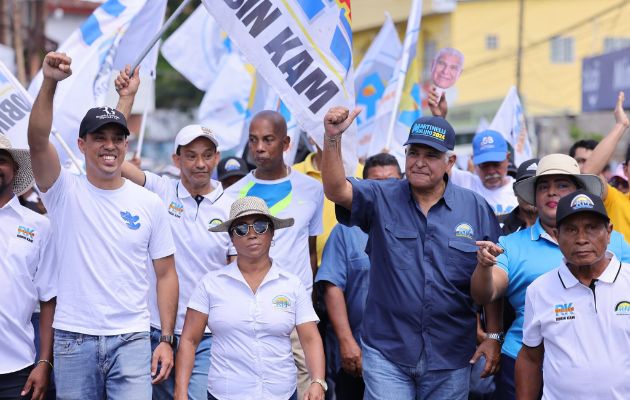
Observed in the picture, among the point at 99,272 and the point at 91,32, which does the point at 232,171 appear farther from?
the point at 99,272

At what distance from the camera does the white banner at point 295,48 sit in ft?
20.2

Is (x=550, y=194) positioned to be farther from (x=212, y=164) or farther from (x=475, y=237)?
(x=212, y=164)

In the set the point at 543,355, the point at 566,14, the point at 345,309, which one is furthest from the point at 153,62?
the point at 566,14

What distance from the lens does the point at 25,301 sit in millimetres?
5547

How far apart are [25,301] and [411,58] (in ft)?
17.5

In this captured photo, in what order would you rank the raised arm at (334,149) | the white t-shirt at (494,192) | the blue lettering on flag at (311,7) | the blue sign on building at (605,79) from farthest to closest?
1. the blue sign on building at (605,79)
2. the white t-shirt at (494,192)
3. the blue lettering on flag at (311,7)
4. the raised arm at (334,149)

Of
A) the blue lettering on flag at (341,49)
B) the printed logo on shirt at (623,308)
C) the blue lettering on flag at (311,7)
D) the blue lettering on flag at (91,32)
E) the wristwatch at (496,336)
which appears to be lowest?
the wristwatch at (496,336)

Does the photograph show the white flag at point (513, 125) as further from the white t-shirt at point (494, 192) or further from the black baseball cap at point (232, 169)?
the black baseball cap at point (232, 169)

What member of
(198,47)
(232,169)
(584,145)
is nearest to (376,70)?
(198,47)

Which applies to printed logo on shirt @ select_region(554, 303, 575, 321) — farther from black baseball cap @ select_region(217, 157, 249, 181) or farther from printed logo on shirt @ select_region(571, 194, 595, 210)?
black baseball cap @ select_region(217, 157, 249, 181)

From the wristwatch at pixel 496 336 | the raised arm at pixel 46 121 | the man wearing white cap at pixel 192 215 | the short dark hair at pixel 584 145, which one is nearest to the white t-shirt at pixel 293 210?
the man wearing white cap at pixel 192 215

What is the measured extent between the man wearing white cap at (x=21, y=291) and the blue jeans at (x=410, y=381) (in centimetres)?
187

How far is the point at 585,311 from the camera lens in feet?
15.9

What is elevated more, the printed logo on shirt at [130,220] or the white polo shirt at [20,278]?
the printed logo on shirt at [130,220]
